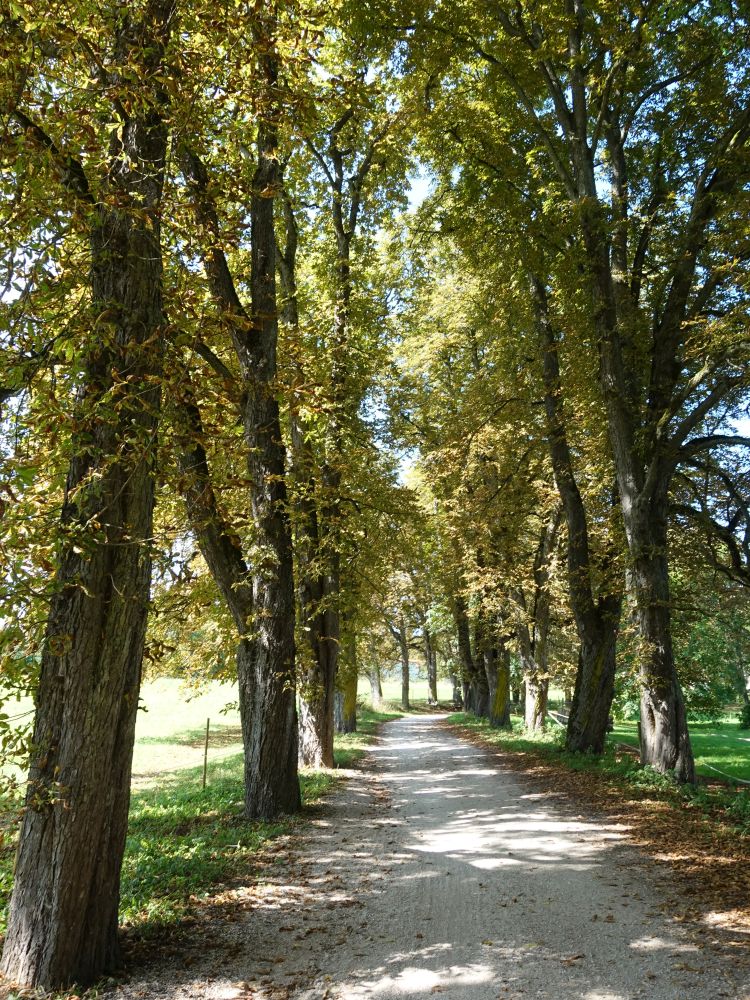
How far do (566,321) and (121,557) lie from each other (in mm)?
10781

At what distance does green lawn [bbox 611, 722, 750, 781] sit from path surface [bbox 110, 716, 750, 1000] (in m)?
8.40

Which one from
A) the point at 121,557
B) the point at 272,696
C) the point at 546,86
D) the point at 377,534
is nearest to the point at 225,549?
the point at 272,696

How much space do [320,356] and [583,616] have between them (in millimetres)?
7737

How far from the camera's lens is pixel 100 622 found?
4.70 m

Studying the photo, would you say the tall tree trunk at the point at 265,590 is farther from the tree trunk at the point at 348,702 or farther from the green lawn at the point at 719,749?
the green lawn at the point at 719,749

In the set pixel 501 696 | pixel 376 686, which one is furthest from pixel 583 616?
pixel 376 686

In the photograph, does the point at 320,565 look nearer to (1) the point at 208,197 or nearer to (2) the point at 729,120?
(1) the point at 208,197

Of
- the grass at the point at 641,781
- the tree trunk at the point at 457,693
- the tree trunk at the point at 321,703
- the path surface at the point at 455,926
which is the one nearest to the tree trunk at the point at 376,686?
the tree trunk at the point at 457,693

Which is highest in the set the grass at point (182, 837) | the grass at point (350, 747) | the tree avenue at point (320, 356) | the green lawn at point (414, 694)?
the tree avenue at point (320, 356)

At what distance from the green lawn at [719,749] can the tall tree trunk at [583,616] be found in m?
2.66

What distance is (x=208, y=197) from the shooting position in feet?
17.6

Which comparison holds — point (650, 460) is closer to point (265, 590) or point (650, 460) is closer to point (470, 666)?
point (265, 590)

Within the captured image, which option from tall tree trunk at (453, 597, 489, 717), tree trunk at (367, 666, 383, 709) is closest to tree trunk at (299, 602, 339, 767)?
tall tree trunk at (453, 597, 489, 717)

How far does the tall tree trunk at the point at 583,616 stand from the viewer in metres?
14.4
